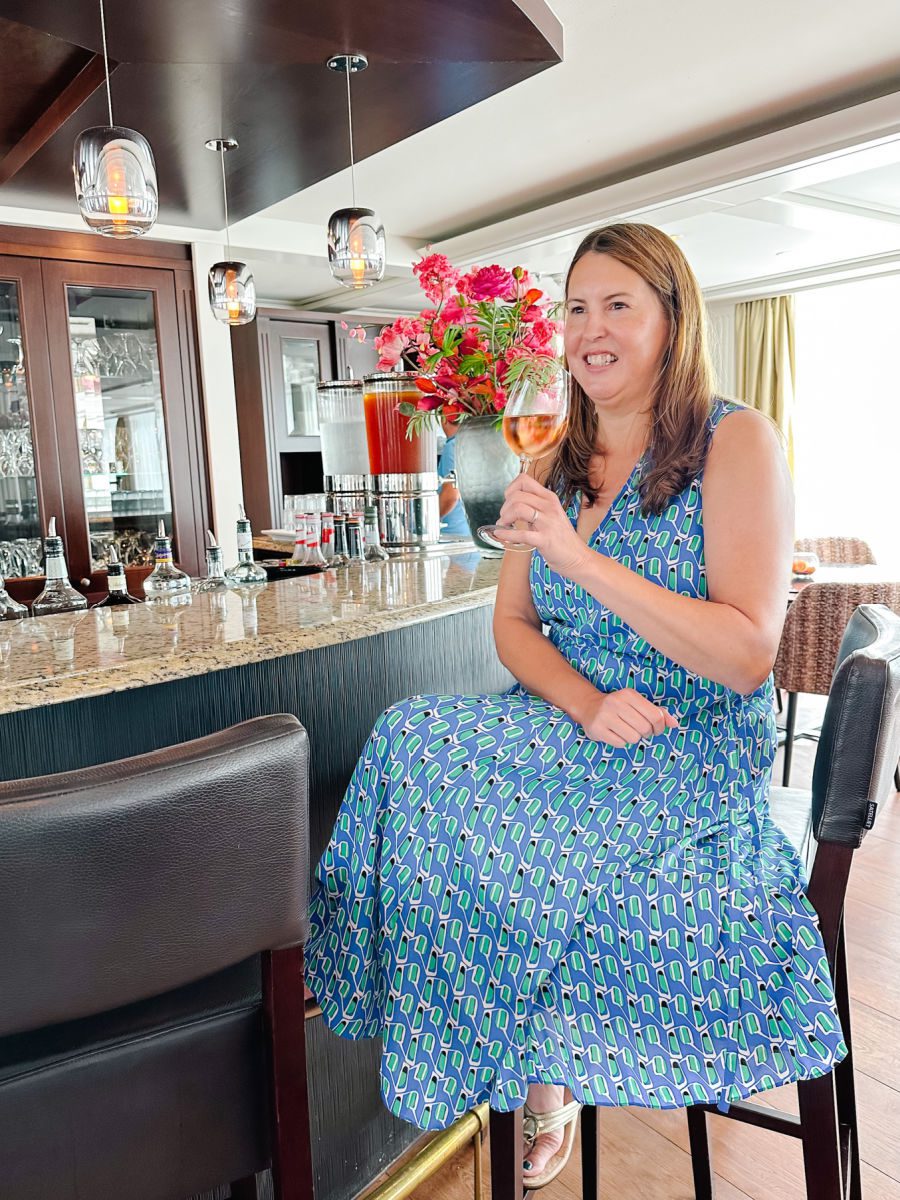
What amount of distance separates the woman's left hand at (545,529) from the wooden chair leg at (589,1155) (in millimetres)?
927

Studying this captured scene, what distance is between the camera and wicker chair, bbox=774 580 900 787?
3312mm

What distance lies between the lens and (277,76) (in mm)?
2643

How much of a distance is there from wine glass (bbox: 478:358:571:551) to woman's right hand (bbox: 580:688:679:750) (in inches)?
9.4

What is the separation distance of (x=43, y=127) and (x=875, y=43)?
2838 millimetres

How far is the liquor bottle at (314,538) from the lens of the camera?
2.24 m

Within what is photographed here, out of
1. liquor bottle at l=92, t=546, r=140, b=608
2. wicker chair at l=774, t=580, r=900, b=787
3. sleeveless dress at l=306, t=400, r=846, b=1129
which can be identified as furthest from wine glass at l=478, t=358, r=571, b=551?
wicker chair at l=774, t=580, r=900, b=787

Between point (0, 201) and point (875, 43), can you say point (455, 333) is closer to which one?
point (875, 43)

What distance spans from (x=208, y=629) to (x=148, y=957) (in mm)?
576

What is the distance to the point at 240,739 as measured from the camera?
2.59ft

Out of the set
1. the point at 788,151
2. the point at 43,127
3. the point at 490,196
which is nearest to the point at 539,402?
the point at 43,127

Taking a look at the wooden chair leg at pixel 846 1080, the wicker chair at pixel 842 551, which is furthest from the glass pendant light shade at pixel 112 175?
the wicker chair at pixel 842 551

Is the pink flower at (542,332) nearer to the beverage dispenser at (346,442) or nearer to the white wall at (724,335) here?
the beverage dispenser at (346,442)

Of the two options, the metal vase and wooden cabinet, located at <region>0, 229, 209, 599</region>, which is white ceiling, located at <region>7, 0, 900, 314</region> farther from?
the metal vase

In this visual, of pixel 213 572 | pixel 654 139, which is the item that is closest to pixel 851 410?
pixel 654 139
